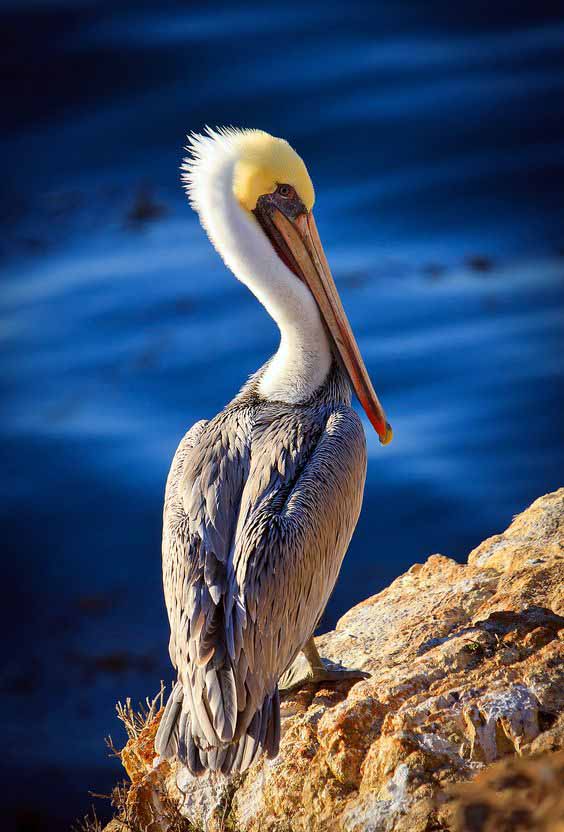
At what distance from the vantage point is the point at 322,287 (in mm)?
4551

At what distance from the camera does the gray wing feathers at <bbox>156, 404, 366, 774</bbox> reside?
10.6ft

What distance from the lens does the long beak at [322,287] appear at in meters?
4.48

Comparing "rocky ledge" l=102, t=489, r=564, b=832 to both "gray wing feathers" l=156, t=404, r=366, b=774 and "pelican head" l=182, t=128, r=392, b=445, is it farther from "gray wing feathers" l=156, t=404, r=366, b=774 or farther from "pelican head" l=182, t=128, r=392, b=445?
"pelican head" l=182, t=128, r=392, b=445

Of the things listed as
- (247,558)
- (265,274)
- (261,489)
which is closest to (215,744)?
(247,558)

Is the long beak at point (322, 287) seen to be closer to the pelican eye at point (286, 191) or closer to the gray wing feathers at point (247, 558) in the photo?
the pelican eye at point (286, 191)

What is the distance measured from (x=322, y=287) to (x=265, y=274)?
0.97ft

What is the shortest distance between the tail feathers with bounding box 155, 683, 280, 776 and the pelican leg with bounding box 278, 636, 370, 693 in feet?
1.42

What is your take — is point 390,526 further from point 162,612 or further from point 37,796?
point 37,796

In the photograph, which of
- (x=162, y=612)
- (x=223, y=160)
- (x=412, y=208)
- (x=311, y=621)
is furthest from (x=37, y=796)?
(x=412, y=208)

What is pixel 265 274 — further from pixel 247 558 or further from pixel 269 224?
pixel 247 558

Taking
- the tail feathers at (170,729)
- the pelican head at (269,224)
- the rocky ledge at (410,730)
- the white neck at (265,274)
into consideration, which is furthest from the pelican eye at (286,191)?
the tail feathers at (170,729)

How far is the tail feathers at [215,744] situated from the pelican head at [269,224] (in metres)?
1.69

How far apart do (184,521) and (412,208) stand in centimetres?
832

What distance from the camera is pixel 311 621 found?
3719mm
